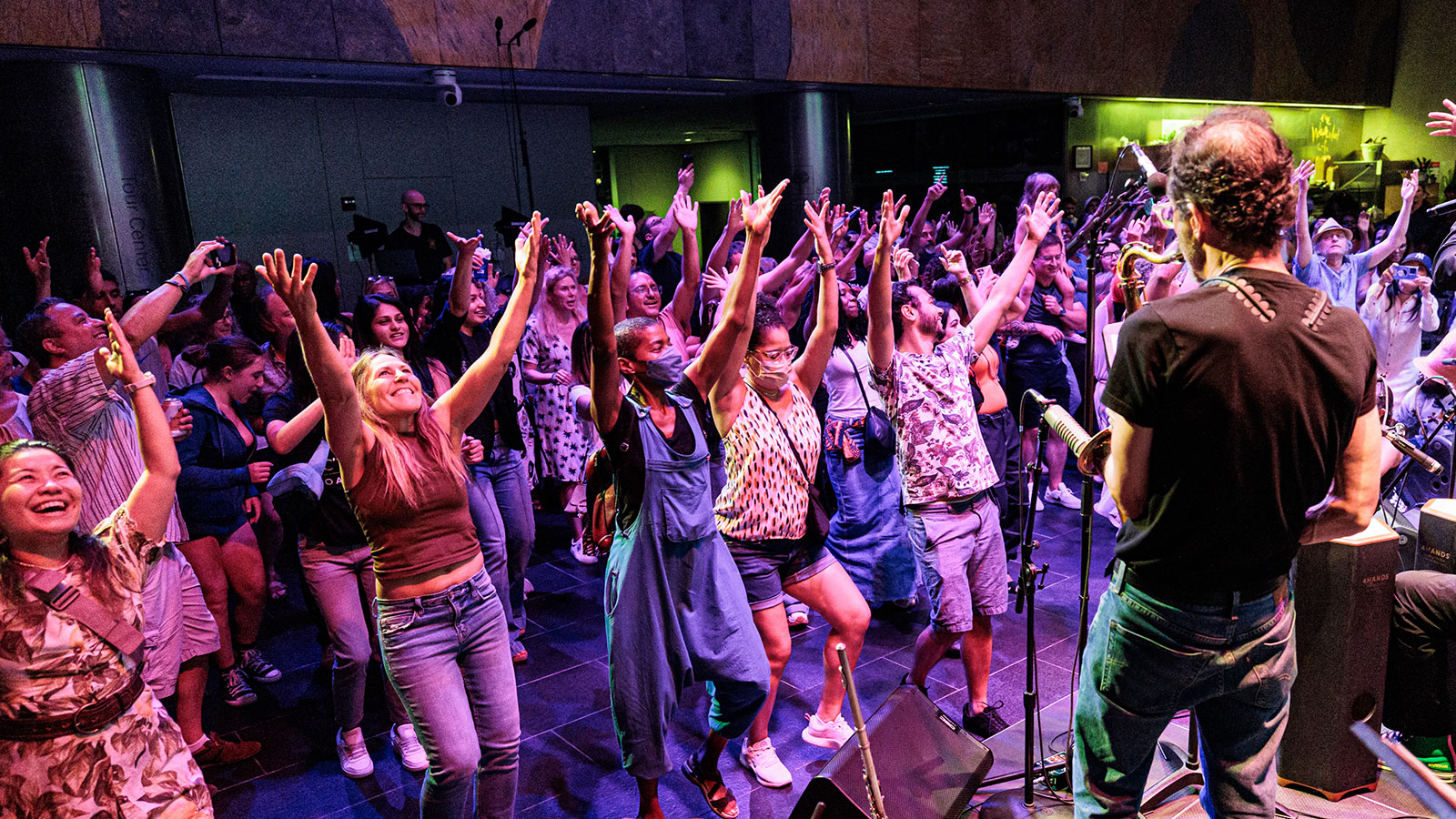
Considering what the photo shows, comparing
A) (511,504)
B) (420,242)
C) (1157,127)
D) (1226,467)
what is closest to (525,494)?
(511,504)

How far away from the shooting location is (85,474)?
3230 millimetres

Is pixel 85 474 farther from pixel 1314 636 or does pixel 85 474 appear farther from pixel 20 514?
pixel 1314 636

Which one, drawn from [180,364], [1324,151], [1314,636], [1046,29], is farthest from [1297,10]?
[180,364]

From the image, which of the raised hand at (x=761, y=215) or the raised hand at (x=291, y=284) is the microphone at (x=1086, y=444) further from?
the raised hand at (x=291, y=284)

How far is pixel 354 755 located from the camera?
352 centimetres

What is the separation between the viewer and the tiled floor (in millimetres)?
3287

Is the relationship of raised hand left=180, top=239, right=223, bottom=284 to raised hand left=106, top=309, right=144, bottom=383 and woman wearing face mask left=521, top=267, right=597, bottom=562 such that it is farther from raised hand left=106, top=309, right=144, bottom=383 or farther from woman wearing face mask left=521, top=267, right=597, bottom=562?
woman wearing face mask left=521, top=267, right=597, bottom=562

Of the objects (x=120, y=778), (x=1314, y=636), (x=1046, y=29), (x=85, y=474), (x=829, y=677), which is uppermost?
(x=1046, y=29)

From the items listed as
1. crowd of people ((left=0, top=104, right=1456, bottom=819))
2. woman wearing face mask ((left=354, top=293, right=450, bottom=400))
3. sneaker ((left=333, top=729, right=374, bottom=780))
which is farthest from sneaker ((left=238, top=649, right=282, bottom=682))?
woman wearing face mask ((left=354, top=293, right=450, bottom=400))

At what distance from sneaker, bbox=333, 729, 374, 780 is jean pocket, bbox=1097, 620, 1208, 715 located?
9.04ft

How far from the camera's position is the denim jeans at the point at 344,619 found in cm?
340

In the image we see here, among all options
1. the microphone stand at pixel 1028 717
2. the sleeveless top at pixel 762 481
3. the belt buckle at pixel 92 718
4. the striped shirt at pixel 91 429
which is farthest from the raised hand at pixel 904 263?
the belt buckle at pixel 92 718

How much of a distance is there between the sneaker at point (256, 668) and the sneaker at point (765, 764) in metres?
2.33

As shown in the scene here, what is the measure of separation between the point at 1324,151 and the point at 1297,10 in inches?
141
